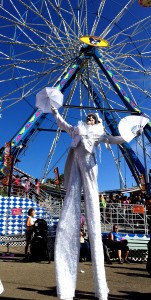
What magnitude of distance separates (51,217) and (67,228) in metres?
8.01

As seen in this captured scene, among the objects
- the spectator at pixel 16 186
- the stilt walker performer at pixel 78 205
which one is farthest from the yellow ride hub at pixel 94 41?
the stilt walker performer at pixel 78 205

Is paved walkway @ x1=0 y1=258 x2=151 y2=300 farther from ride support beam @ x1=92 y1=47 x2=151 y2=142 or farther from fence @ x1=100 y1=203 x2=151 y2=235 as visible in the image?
ride support beam @ x1=92 y1=47 x2=151 y2=142

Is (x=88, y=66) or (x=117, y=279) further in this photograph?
(x=88, y=66)

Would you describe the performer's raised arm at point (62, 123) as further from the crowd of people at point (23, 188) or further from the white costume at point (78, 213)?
the crowd of people at point (23, 188)

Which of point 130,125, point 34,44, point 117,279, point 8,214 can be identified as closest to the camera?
point 130,125

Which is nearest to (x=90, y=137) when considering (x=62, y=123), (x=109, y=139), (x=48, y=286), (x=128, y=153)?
(x=109, y=139)

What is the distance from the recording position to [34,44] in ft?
55.2

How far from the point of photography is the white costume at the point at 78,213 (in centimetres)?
331

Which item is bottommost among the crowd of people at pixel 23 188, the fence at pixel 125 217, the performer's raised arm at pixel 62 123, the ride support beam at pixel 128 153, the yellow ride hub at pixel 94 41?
the fence at pixel 125 217

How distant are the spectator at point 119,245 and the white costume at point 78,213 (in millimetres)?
5295

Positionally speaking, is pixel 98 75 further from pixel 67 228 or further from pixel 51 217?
pixel 67 228

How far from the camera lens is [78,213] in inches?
138

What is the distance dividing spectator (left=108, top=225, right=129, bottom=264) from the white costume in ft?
17.4

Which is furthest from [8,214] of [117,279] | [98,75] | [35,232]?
[98,75]
